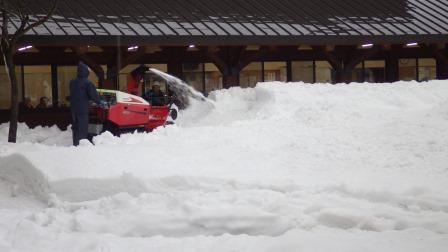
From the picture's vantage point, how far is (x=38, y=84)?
67.4ft

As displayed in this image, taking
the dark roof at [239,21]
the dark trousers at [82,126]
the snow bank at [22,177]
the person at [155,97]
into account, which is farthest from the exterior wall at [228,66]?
the snow bank at [22,177]

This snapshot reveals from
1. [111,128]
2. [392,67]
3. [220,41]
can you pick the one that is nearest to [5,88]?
[220,41]

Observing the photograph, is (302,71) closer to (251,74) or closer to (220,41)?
(251,74)

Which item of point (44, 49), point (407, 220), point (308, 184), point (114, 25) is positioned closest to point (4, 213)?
point (308, 184)

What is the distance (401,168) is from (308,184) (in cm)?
180

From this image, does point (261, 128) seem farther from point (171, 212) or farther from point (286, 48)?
point (286, 48)

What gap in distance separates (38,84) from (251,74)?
739 cm

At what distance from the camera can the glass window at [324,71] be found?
918 inches

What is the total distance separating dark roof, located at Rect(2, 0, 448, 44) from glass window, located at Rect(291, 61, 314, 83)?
1938 millimetres

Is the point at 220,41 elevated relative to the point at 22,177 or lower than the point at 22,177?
elevated

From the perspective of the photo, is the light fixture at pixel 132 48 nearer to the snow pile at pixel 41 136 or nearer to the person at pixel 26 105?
the snow pile at pixel 41 136

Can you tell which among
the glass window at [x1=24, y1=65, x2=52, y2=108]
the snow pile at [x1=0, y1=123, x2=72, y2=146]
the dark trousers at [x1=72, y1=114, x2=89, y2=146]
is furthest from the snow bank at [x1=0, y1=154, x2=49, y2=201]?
the glass window at [x1=24, y1=65, x2=52, y2=108]

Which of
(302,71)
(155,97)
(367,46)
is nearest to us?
(155,97)

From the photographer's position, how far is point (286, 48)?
73.5 ft
